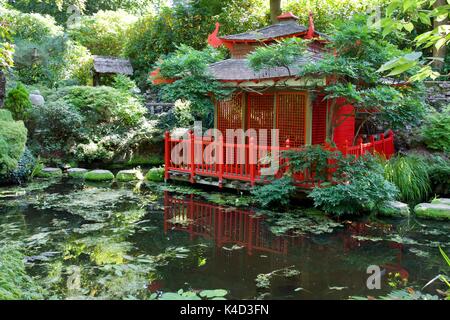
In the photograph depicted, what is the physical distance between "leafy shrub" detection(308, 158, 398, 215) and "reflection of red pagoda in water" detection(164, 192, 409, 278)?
0.39 meters

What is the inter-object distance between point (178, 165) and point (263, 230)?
4846mm

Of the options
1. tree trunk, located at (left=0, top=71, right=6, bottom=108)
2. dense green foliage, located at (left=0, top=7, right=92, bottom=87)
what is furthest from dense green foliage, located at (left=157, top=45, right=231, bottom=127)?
dense green foliage, located at (left=0, top=7, right=92, bottom=87)

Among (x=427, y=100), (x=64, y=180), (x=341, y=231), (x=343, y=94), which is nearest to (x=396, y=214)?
(x=341, y=231)

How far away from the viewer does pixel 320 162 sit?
9.23m

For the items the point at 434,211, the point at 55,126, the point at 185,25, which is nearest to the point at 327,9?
the point at 185,25

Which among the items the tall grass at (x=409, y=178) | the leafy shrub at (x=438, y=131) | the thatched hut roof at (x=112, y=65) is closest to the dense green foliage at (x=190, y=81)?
the tall grass at (x=409, y=178)

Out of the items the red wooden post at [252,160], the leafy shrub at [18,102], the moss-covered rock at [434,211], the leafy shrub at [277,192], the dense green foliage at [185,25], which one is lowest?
the moss-covered rock at [434,211]

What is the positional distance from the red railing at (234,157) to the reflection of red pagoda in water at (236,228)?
1208 millimetres

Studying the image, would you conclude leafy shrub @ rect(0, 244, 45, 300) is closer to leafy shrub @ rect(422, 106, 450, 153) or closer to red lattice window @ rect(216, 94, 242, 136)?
red lattice window @ rect(216, 94, 242, 136)

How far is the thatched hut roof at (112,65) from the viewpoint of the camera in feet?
64.7

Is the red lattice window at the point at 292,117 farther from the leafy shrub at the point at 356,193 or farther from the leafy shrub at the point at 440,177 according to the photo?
the leafy shrub at the point at 440,177

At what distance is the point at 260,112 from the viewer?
11.9m

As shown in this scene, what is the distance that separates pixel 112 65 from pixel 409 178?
1403 cm
